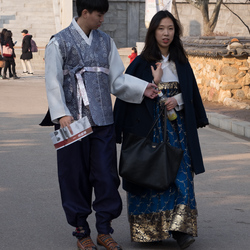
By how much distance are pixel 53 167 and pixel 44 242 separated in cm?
284

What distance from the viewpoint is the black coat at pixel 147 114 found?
15.5 ft

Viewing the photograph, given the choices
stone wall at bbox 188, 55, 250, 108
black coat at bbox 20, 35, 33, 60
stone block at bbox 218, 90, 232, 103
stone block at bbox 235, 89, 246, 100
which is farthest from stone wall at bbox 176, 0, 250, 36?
stone block at bbox 235, 89, 246, 100

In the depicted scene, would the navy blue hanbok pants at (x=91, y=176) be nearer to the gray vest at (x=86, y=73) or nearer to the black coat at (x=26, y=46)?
the gray vest at (x=86, y=73)

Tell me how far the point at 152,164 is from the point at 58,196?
1.92m

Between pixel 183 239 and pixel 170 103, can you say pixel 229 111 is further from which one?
pixel 183 239

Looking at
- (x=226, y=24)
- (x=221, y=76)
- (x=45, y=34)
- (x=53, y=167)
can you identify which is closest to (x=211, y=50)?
(x=221, y=76)

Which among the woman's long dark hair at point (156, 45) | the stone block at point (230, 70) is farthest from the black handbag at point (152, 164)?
the stone block at point (230, 70)

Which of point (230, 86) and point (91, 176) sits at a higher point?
point (91, 176)

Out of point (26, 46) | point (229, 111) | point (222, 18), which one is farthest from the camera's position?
point (222, 18)

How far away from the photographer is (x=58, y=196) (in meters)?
6.22

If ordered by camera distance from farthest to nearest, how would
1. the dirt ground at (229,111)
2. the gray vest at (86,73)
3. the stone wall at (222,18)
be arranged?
the stone wall at (222,18)
the dirt ground at (229,111)
the gray vest at (86,73)

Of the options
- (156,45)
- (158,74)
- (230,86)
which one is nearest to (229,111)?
(230,86)

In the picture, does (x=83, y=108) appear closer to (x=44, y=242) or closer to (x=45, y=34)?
Answer: (x=44, y=242)

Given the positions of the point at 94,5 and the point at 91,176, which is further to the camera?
the point at 91,176
